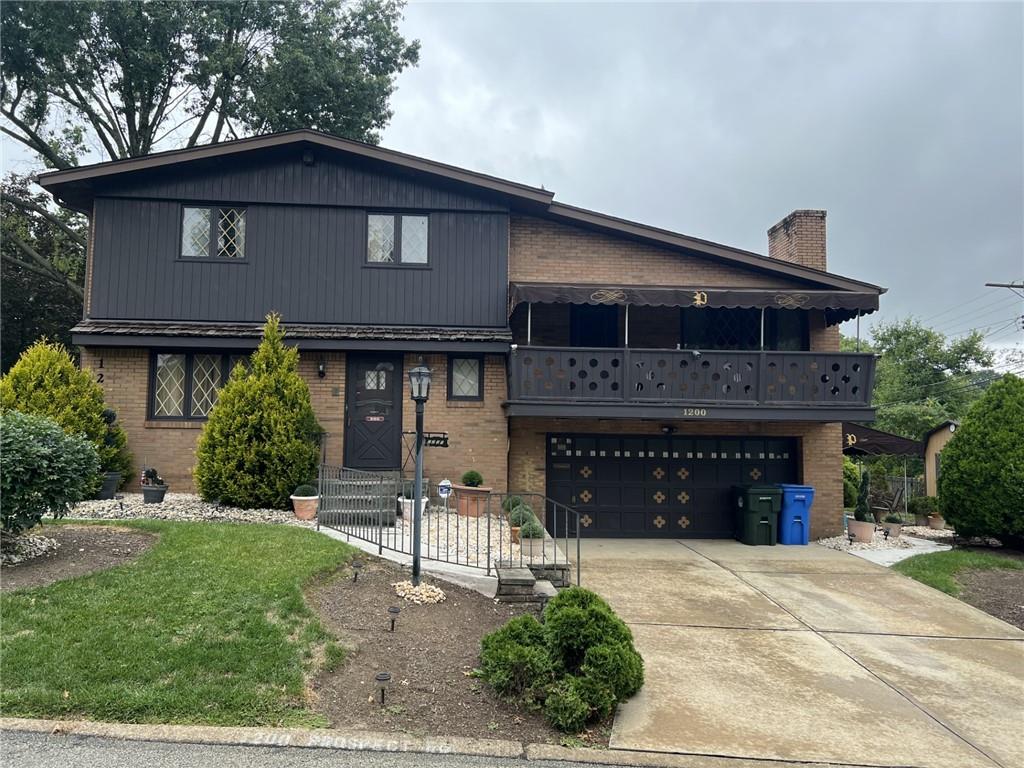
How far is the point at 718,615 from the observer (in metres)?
7.18

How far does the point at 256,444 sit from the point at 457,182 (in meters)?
6.52

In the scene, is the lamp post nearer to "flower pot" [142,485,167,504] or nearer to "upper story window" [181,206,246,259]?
"flower pot" [142,485,167,504]

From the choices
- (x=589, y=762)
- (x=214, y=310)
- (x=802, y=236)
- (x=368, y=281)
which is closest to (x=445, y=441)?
(x=368, y=281)

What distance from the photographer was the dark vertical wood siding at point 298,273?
12.1m

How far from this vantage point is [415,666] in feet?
16.4

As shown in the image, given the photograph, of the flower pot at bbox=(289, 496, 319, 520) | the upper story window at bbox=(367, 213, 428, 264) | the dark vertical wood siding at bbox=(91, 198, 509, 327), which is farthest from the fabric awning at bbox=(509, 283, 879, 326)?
the flower pot at bbox=(289, 496, 319, 520)

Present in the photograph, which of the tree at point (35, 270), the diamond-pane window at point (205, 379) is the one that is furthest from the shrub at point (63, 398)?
the tree at point (35, 270)

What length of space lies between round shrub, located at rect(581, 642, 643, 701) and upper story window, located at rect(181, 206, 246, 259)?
10.8 m

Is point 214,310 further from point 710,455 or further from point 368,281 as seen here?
point 710,455

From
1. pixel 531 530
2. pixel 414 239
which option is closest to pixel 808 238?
pixel 414 239

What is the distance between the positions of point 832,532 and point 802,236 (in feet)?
21.3

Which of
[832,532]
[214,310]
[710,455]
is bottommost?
[832,532]

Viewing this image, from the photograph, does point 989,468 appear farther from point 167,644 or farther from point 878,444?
point 167,644

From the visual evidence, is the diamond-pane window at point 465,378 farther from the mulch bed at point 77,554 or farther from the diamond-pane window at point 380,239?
the mulch bed at point 77,554
